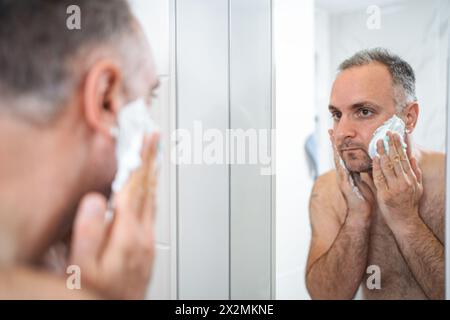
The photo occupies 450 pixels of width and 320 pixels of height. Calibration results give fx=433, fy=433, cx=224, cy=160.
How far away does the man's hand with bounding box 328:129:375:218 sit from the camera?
1.26 metres

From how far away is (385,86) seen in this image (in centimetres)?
123

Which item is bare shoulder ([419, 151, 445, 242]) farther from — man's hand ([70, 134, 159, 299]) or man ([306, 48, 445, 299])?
man's hand ([70, 134, 159, 299])

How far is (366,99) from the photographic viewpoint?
123 centimetres

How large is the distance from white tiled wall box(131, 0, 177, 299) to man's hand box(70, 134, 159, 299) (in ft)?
0.09

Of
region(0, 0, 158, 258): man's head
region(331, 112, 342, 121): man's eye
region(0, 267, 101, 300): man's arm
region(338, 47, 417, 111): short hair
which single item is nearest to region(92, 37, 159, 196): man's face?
region(0, 0, 158, 258): man's head

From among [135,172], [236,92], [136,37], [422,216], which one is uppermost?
[136,37]

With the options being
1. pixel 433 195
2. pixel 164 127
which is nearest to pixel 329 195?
pixel 433 195

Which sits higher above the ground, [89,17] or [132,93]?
[89,17]
